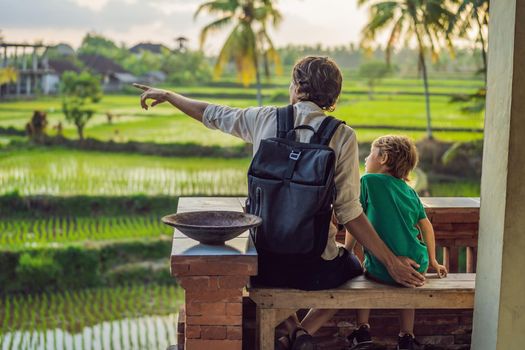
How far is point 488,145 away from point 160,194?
48.0ft

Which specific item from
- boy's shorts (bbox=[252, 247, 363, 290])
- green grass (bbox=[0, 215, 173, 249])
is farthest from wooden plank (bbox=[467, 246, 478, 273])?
green grass (bbox=[0, 215, 173, 249])

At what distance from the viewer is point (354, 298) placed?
2811mm

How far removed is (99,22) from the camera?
1986cm

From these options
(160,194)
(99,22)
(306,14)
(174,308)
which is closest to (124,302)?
(174,308)

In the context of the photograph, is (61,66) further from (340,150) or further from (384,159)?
(340,150)

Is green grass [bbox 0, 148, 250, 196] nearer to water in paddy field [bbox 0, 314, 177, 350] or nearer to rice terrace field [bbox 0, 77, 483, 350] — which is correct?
rice terrace field [bbox 0, 77, 483, 350]

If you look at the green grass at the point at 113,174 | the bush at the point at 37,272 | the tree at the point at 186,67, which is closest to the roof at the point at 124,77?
the tree at the point at 186,67

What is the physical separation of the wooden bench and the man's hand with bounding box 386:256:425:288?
0.07 feet

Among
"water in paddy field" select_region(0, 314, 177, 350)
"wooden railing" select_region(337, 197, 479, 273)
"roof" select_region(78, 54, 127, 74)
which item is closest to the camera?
"wooden railing" select_region(337, 197, 479, 273)

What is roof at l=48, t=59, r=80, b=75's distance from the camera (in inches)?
731

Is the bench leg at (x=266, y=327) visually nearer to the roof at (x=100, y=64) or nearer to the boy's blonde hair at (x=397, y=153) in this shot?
the boy's blonde hair at (x=397, y=153)

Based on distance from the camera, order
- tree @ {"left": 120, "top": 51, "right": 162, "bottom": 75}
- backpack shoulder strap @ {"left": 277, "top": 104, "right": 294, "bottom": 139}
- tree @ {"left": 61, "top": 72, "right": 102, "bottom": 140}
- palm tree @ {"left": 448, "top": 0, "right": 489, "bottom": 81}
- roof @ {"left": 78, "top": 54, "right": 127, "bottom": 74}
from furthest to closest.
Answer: tree @ {"left": 120, "top": 51, "right": 162, "bottom": 75} → roof @ {"left": 78, "top": 54, "right": 127, "bottom": 74} → tree @ {"left": 61, "top": 72, "right": 102, "bottom": 140} → palm tree @ {"left": 448, "top": 0, "right": 489, "bottom": 81} → backpack shoulder strap @ {"left": 277, "top": 104, "right": 294, "bottom": 139}

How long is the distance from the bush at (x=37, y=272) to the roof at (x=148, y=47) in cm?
741

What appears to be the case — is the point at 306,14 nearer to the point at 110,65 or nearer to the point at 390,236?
the point at 110,65
